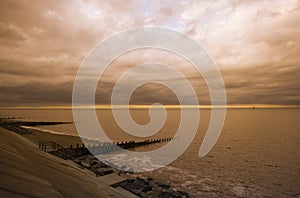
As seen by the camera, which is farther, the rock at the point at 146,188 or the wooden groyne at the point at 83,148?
the wooden groyne at the point at 83,148

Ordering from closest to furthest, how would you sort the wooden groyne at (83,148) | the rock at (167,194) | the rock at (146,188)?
the rock at (167,194) → the rock at (146,188) → the wooden groyne at (83,148)

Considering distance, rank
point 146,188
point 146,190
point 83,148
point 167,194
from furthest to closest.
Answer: point 83,148 < point 146,188 < point 146,190 < point 167,194

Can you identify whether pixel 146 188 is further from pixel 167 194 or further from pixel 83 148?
pixel 83 148

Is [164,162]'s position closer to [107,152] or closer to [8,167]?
[107,152]

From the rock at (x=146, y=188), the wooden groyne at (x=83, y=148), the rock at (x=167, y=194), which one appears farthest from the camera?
the wooden groyne at (x=83, y=148)

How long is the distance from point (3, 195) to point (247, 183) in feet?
98.2

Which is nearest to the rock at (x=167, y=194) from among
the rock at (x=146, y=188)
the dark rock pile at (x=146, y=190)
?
the dark rock pile at (x=146, y=190)

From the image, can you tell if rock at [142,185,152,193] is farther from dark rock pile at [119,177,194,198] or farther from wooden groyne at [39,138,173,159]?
wooden groyne at [39,138,173,159]

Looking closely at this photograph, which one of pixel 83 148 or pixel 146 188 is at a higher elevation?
pixel 83 148

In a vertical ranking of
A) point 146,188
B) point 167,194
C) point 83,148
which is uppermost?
point 83,148

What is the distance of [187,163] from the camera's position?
38.9m

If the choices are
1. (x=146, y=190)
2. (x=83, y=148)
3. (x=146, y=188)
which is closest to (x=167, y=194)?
(x=146, y=190)

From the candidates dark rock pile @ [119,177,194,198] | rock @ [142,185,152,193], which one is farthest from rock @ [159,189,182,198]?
rock @ [142,185,152,193]

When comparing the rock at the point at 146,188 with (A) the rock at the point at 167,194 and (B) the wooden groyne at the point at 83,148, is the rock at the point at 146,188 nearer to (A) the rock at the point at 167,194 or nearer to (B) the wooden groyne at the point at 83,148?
(A) the rock at the point at 167,194
